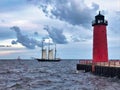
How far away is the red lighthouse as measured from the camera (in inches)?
2375

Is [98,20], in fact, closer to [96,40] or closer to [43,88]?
[96,40]

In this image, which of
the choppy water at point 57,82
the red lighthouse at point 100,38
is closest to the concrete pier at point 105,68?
the choppy water at point 57,82

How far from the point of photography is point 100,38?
60375mm

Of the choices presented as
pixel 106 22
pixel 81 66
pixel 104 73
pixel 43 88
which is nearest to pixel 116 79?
pixel 104 73

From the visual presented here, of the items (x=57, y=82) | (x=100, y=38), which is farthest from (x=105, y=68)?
(x=57, y=82)

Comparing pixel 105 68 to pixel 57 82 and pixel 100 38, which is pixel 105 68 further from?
pixel 57 82

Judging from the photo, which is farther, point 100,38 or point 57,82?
point 100,38

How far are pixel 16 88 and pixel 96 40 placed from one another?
2372cm

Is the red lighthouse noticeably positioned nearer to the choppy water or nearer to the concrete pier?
the concrete pier

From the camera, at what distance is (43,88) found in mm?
39969

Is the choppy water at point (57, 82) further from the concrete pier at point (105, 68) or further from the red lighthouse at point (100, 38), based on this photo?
the red lighthouse at point (100, 38)

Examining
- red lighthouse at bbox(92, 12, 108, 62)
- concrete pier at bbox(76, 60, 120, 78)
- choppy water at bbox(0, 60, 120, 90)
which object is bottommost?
choppy water at bbox(0, 60, 120, 90)

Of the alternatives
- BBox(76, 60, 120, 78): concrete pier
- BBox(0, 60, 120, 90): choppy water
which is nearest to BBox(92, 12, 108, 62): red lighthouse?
BBox(76, 60, 120, 78): concrete pier

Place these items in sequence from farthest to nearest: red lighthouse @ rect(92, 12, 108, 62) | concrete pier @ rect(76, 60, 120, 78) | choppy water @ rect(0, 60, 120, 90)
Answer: red lighthouse @ rect(92, 12, 108, 62), concrete pier @ rect(76, 60, 120, 78), choppy water @ rect(0, 60, 120, 90)
